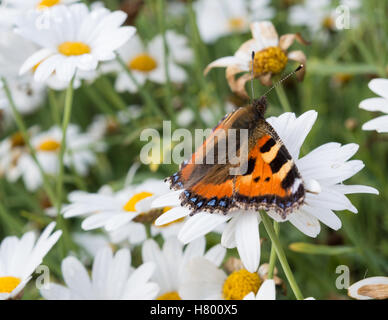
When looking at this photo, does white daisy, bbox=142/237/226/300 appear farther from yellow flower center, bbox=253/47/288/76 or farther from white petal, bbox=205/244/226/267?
yellow flower center, bbox=253/47/288/76

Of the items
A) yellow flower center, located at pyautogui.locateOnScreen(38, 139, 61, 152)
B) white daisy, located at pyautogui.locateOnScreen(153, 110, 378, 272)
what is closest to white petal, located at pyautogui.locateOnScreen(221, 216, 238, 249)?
white daisy, located at pyautogui.locateOnScreen(153, 110, 378, 272)

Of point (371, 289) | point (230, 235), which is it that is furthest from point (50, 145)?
point (371, 289)

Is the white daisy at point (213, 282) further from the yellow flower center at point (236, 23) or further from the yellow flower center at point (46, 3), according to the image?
the yellow flower center at point (236, 23)

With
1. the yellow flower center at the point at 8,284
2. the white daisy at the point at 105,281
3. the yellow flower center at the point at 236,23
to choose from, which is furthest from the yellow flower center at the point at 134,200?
the yellow flower center at the point at 236,23

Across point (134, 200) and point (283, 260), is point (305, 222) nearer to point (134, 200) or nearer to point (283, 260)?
point (283, 260)

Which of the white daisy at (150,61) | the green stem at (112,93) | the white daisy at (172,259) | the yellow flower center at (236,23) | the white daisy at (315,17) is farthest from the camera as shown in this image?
the yellow flower center at (236,23)
